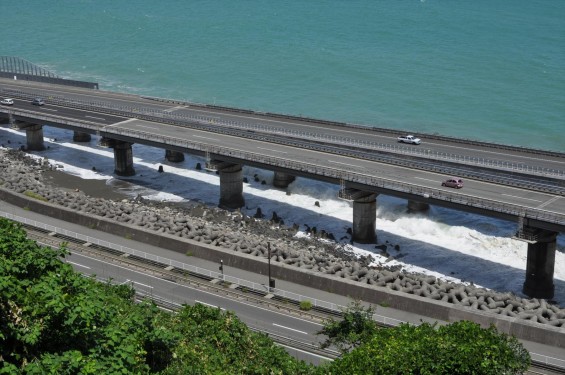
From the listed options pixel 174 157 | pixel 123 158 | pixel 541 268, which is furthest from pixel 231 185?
pixel 541 268

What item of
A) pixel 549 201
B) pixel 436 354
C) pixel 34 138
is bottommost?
pixel 34 138

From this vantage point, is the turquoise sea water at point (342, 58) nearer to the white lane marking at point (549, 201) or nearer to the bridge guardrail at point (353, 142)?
the bridge guardrail at point (353, 142)

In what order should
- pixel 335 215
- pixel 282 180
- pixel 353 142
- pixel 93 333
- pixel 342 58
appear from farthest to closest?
pixel 342 58
pixel 282 180
pixel 353 142
pixel 335 215
pixel 93 333

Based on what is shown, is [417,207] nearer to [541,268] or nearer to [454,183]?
[454,183]

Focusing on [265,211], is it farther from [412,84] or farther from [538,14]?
[538,14]

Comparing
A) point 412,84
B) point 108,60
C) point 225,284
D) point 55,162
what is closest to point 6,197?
point 55,162

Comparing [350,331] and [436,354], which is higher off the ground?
[436,354]

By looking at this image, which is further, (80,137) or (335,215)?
(80,137)

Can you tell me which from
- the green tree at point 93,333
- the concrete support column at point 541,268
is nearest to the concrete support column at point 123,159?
the concrete support column at point 541,268
